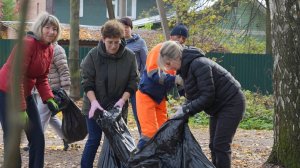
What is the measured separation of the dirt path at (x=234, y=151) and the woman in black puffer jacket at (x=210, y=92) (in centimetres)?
195

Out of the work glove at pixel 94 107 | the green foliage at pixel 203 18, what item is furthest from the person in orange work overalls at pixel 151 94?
the green foliage at pixel 203 18

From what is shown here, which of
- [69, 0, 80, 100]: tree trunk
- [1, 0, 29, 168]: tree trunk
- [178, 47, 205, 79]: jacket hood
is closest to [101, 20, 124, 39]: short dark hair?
[178, 47, 205, 79]: jacket hood

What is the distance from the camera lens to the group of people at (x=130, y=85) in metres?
5.29

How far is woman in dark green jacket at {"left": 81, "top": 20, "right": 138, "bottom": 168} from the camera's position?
19.0ft

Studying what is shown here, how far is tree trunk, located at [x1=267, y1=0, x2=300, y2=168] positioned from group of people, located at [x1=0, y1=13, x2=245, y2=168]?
0.95m

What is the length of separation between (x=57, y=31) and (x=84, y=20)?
3420cm

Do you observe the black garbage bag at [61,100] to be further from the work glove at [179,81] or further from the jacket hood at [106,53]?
the work glove at [179,81]

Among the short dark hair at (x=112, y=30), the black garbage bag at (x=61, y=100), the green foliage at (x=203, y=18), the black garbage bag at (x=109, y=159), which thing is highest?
the green foliage at (x=203, y=18)

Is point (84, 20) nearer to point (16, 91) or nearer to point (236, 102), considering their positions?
point (236, 102)

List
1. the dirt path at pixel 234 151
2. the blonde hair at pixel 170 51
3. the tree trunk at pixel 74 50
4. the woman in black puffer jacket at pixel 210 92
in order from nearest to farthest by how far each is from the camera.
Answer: the woman in black puffer jacket at pixel 210 92
the blonde hair at pixel 170 51
the dirt path at pixel 234 151
the tree trunk at pixel 74 50

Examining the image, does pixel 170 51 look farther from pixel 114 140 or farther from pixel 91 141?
pixel 91 141

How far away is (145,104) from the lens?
6.58m

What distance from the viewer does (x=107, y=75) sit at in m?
5.86

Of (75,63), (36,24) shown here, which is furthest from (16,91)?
(75,63)
